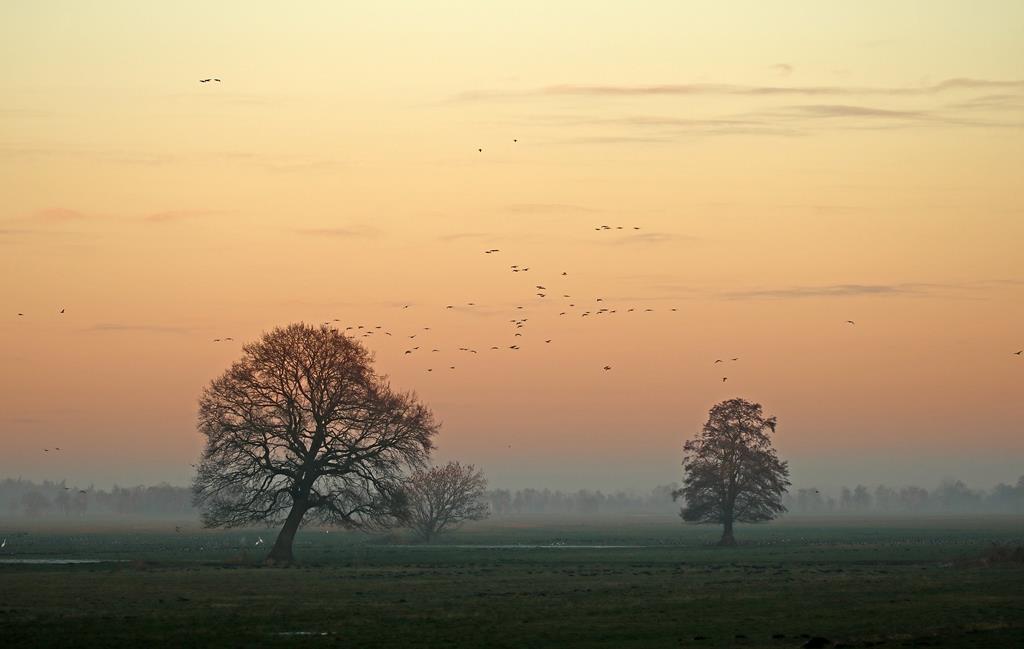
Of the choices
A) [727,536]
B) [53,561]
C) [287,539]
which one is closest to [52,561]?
[53,561]

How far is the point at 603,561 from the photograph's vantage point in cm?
7650

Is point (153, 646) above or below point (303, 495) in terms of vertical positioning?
below

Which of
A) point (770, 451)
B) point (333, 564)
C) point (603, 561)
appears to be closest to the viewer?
point (333, 564)

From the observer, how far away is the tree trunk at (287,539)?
230ft

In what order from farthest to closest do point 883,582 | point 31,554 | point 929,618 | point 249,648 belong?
point 31,554, point 883,582, point 929,618, point 249,648

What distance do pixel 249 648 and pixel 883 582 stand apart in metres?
31.0

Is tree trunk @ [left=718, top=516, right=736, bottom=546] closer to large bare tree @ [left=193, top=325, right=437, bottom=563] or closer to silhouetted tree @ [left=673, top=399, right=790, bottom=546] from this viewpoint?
silhouetted tree @ [left=673, top=399, right=790, bottom=546]

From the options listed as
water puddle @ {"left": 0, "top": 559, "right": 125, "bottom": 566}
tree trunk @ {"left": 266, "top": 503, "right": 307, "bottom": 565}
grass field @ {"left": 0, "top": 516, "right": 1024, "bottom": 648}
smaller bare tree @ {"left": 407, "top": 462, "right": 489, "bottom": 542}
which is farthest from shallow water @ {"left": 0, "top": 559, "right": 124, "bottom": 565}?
smaller bare tree @ {"left": 407, "top": 462, "right": 489, "bottom": 542}

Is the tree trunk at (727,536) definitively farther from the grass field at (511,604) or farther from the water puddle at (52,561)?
the water puddle at (52,561)

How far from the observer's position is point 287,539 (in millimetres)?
70812

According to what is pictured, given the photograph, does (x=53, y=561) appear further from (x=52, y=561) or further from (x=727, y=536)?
(x=727, y=536)

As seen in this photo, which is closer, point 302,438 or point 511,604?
point 511,604

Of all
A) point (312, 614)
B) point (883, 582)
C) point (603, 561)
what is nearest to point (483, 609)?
point (312, 614)

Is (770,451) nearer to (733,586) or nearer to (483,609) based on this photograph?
(733,586)
